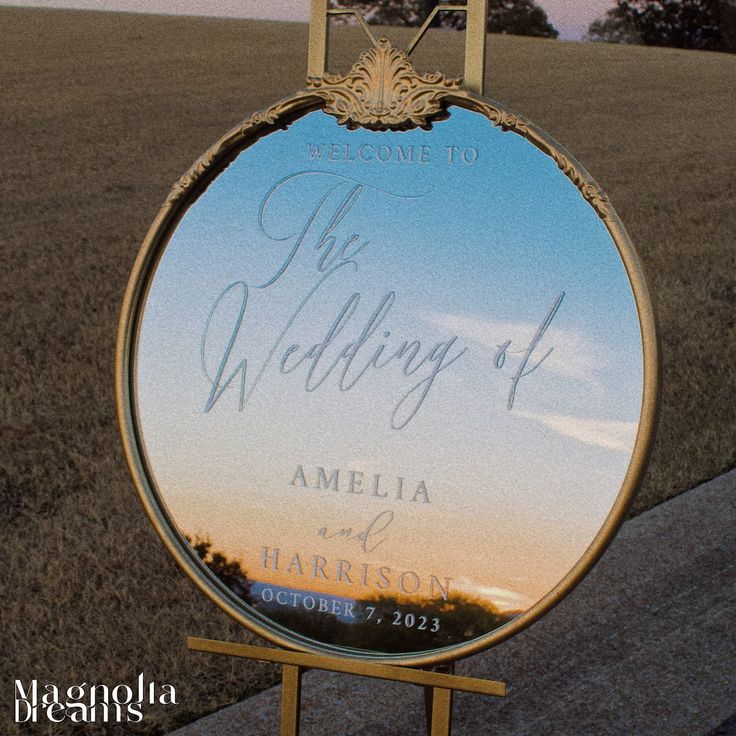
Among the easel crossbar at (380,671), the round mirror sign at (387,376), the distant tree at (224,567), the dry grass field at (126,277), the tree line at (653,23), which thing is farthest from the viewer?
the tree line at (653,23)

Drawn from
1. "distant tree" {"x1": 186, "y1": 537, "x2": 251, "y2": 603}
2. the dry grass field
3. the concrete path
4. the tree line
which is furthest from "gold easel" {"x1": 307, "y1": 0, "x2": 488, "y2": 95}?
the tree line

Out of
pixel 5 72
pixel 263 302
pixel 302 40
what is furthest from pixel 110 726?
pixel 302 40

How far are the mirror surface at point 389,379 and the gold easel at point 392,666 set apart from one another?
0.05 m

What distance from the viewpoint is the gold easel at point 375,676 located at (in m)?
2.39

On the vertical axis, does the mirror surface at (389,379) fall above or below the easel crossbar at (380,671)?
above

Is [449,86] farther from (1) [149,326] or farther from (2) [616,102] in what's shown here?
(2) [616,102]

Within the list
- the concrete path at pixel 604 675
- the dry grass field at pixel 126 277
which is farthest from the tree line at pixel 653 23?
the concrete path at pixel 604 675

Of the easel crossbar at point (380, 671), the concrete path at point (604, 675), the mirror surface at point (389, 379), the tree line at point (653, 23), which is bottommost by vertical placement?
the concrete path at point (604, 675)

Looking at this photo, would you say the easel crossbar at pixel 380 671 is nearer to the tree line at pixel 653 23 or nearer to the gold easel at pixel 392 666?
the gold easel at pixel 392 666

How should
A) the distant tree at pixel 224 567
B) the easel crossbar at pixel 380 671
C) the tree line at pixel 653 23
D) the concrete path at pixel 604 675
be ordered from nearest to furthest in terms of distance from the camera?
the easel crossbar at pixel 380 671 < the distant tree at pixel 224 567 < the concrete path at pixel 604 675 < the tree line at pixel 653 23

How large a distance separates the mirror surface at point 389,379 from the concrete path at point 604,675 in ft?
2.64

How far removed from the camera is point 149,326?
8.59 ft

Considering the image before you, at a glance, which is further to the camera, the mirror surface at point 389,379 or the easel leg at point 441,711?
the easel leg at point 441,711

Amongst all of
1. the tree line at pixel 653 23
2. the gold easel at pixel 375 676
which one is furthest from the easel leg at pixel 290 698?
the tree line at pixel 653 23
